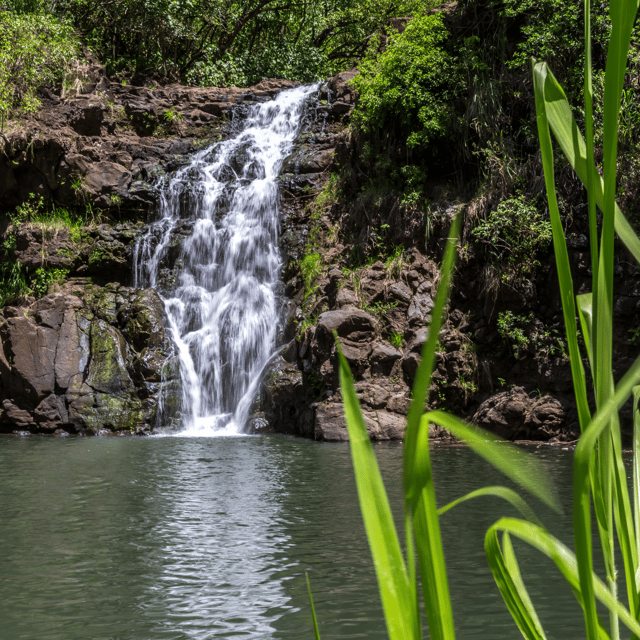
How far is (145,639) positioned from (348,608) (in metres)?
0.87

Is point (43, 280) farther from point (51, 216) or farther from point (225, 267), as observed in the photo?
point (225, 267)

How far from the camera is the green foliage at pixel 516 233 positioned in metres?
9.52

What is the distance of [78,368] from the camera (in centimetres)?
1143

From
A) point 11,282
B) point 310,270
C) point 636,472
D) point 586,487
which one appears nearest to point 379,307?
point 310,270

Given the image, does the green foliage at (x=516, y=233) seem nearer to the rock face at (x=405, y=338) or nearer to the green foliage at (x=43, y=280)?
the rock face at (x=405, y=338)

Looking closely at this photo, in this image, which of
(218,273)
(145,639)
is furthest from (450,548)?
(218,273)

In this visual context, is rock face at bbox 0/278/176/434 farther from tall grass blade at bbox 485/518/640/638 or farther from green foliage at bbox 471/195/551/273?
tall grass blade at bbox 485/518/640/638

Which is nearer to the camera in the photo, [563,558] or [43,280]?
[563,558]

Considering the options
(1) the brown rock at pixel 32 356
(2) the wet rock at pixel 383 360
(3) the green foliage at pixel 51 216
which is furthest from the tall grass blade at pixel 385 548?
(3) the green foliage at pixel 51 216

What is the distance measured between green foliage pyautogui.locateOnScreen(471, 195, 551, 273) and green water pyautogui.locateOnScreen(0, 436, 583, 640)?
3.91 metres

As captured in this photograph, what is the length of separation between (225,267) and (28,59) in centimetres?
734

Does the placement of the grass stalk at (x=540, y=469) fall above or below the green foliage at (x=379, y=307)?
below

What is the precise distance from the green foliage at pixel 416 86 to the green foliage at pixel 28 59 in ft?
26.2

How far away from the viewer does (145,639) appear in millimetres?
2490
